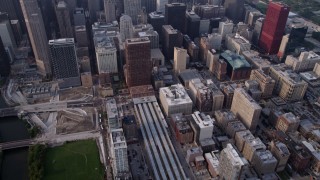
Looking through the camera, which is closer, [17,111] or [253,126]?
[253,126]

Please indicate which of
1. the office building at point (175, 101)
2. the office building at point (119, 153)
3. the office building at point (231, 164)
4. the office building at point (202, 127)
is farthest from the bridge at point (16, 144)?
the office building at point (231, 164)

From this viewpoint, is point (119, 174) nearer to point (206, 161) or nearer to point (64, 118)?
point (206, 161)

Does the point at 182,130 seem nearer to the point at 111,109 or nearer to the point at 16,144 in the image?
the point at 111,109

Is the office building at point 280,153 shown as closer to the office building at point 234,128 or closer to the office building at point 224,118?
the office building at point 234,128

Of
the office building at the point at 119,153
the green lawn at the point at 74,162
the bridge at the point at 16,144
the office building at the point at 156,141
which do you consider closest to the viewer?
the office building at the point at 119,153

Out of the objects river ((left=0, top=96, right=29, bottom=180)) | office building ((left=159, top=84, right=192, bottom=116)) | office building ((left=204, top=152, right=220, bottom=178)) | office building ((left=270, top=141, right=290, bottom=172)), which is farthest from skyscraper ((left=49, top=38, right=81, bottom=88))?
office building ((left=270, top=141, right=290, bottom=172))

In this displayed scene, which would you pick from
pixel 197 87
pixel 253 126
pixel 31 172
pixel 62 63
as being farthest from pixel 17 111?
pixel 253 126

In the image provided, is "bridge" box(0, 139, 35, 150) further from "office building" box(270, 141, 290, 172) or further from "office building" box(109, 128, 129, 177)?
"office building" box(270, 141, 290, 172)
